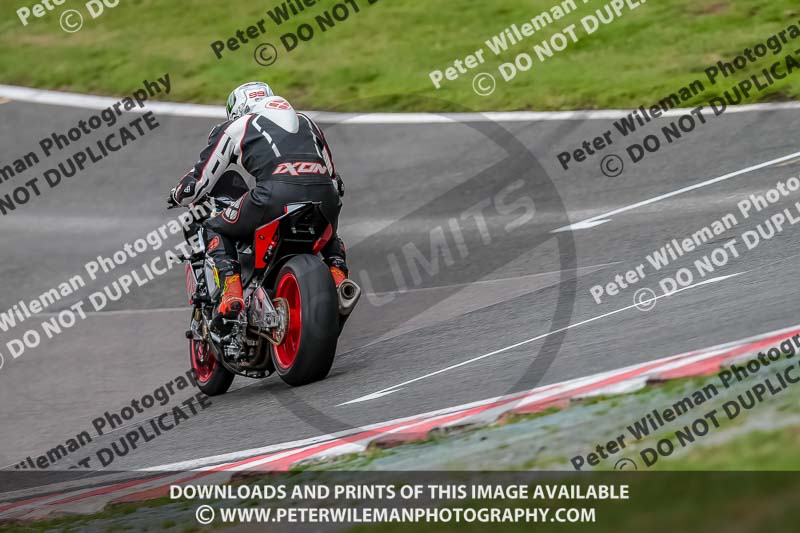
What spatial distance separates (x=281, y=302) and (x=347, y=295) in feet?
1.55

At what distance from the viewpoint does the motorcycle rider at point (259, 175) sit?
7672mm

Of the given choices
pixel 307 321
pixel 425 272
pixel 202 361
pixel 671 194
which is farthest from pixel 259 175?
pixel 671 194

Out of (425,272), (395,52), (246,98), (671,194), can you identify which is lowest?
(671,194)

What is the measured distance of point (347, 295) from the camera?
741 centimetres

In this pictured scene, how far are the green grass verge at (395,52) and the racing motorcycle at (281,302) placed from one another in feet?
26.0

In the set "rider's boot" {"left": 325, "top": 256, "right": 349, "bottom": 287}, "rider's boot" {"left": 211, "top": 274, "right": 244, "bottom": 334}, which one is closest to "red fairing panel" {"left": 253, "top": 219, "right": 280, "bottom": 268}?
"rider's boot" {"left": 211, "top": 274, "right": 244, "bottom": 334}

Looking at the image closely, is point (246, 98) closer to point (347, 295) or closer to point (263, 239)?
point (263, 239)

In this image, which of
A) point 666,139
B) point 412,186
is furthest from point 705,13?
point 412,186

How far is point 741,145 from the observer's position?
12570mm

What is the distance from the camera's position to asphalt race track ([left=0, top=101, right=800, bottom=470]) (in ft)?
23.7

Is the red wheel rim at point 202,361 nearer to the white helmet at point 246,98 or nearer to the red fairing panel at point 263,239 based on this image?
the red fairing panel at point 263,239

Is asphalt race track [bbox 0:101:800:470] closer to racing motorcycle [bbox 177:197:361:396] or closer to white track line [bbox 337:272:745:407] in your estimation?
white track line [bbox 337:272:745:407]

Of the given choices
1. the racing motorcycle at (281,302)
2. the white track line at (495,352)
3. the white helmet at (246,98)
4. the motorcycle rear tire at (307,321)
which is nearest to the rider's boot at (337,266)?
the racing motorcycle at (281,302)

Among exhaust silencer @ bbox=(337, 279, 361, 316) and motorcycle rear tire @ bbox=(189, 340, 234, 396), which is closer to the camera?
exhaust silencer @ bbox=(337, 279, 361, 316)
